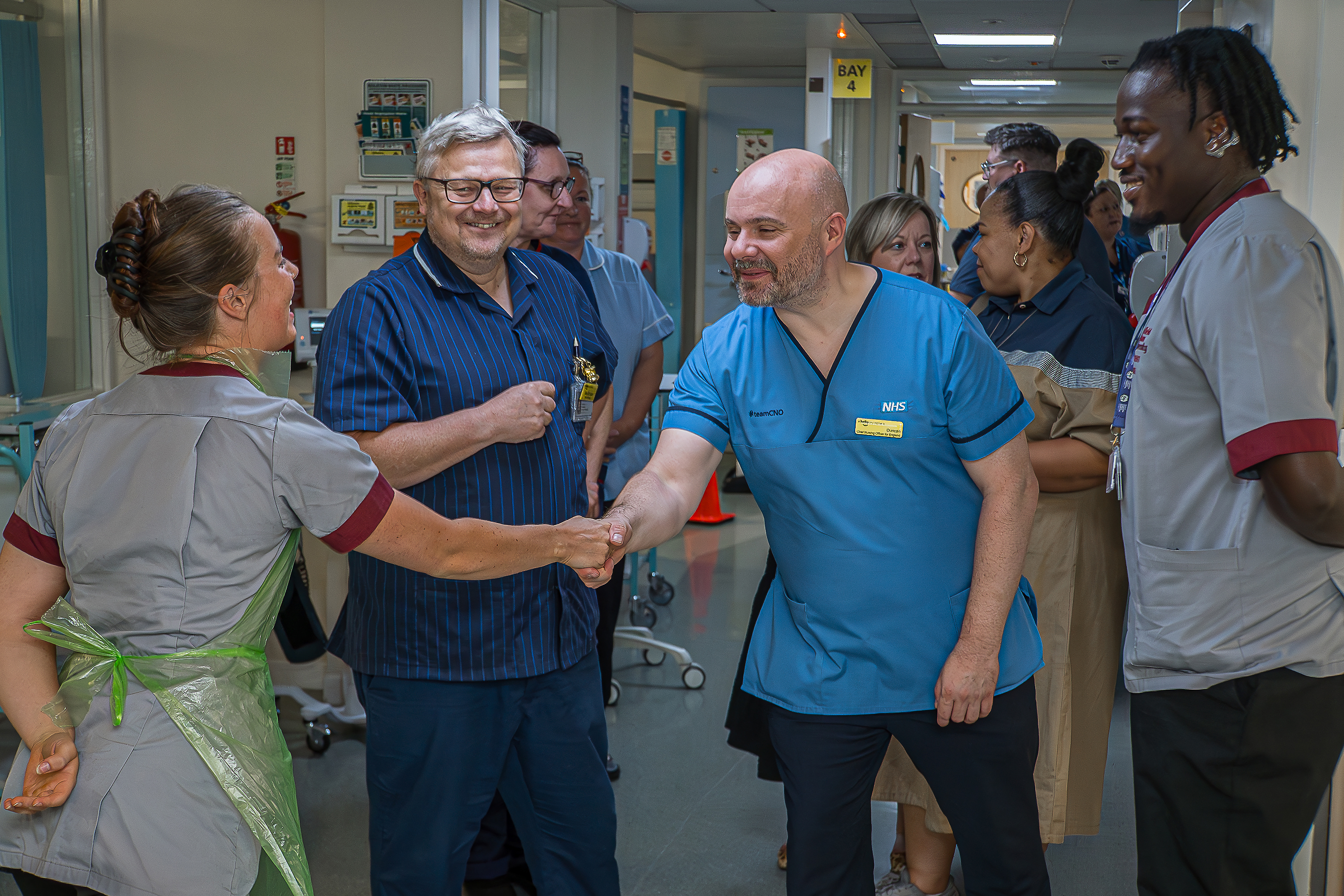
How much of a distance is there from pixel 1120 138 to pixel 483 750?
159 cm

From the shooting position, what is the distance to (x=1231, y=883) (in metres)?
1.80

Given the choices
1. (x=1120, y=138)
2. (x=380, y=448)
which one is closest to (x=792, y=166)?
(x=1120, y=138)

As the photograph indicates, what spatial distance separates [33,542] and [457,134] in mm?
1048

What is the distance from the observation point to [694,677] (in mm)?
4242

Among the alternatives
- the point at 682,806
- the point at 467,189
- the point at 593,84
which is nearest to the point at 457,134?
the point at 467,189

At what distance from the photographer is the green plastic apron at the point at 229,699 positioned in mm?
1467

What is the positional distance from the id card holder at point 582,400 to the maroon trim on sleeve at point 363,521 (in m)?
0.74

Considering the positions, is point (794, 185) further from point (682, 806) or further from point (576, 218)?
point (682, 806)

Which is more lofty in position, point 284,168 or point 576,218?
point 284,168

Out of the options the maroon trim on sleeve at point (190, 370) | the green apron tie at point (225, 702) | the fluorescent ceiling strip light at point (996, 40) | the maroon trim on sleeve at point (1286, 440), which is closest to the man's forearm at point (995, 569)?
the maroon trim on sleeve at point (1286, 440)

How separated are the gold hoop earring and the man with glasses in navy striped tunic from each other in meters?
1.20

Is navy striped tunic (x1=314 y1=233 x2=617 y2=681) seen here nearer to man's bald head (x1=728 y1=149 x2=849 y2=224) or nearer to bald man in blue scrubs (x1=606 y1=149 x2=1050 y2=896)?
bald man in blue scrubs (x1=606 y1=149 x2=1050 y2=896)

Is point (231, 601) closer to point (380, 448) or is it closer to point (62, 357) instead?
point (380, 448)

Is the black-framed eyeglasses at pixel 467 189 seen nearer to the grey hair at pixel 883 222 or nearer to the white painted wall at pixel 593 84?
the grey hair at pixel 883 222
